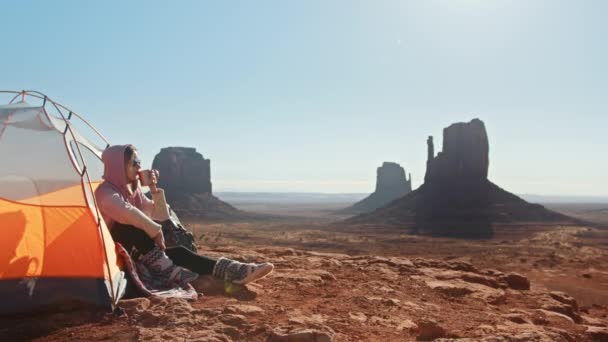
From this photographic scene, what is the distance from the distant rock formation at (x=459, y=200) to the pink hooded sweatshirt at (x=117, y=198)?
54312 mm

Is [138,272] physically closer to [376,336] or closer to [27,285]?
[27,285]

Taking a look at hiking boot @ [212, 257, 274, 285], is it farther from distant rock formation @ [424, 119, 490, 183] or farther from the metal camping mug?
distant rock formation @ [424, 119, 490, 183]

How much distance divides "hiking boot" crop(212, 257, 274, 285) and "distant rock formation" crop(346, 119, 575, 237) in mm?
53424

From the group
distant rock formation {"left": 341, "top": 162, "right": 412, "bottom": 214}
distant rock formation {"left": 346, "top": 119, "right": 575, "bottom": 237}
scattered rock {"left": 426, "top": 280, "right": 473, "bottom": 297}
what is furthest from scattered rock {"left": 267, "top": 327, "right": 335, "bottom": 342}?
distant rock formation {"left": 341, "top": 162, "right": 412, "bottom": 214}

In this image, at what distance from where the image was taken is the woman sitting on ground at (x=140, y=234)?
5250 millimetres

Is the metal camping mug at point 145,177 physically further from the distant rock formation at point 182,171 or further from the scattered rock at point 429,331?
the distant rock formation at point 182,171

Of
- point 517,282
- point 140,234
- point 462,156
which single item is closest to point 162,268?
point 140,234

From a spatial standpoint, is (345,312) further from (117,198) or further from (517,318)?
(117,198)

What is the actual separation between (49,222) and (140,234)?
3.40 feet

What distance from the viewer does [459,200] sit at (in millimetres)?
68625

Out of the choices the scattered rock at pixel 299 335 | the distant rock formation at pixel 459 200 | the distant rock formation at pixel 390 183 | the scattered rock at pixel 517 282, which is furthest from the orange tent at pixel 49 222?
the distant rock formation at pixel 390 183

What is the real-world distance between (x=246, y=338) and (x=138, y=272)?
1906mm

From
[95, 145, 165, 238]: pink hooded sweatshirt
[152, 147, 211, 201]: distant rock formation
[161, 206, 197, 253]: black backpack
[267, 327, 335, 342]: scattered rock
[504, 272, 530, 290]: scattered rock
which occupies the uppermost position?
[152, 147, 211, 201]: distant rock formation

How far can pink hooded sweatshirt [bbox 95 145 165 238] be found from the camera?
5.21 m
